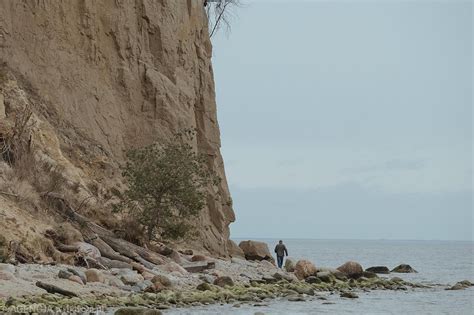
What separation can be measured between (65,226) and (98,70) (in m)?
11.3

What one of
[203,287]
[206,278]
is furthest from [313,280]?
[203,287]

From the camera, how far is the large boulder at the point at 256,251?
37.6 m

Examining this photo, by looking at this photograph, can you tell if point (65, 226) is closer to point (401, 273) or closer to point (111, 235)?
point (111, 235)

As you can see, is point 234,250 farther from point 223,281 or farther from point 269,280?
point 223,281

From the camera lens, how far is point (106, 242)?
1008 inches

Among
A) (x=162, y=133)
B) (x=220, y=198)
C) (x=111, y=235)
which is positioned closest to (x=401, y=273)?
(x=220, y=198)

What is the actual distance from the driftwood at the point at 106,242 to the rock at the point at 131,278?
2257 mm


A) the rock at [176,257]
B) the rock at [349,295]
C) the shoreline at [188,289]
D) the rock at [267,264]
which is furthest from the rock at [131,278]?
the rock at [267,264]

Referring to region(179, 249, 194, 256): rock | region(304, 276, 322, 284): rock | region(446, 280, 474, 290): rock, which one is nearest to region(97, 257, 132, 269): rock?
region(179, 249, 194, 256): rock

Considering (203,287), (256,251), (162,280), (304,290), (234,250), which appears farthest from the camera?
(256,251)

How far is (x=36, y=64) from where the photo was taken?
3231 centimetres

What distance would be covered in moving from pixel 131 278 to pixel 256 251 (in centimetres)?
1663

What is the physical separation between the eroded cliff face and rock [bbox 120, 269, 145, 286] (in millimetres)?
6351

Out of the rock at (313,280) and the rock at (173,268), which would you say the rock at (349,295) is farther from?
the rock at (173,268)
